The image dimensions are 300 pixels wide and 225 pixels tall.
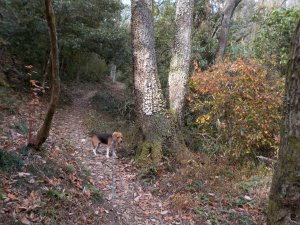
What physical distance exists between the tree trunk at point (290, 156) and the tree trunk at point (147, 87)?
454 cm

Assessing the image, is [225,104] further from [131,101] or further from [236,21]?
[236,21]

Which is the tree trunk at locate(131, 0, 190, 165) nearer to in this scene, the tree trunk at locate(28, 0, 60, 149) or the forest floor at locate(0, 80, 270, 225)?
the forest floor at locate(0, 80, 270, 225)

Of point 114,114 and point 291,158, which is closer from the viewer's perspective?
point 291,158

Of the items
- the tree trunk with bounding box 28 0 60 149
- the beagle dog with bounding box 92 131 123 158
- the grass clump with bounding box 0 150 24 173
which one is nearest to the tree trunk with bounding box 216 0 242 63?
the beagle dog with bounding box 92 131 123 158

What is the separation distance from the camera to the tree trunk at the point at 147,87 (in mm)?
7008

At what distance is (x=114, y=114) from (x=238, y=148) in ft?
27.2

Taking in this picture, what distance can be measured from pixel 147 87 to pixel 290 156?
5050mm

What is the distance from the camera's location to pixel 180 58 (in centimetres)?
787

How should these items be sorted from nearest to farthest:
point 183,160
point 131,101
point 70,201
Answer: point 70,201 → point 183,160 → point 131,101

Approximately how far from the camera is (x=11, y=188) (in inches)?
160

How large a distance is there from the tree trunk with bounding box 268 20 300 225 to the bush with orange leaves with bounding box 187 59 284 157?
4.68 metres

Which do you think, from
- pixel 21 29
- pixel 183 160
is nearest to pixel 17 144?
pixel 183 160

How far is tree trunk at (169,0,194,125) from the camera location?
782 cm

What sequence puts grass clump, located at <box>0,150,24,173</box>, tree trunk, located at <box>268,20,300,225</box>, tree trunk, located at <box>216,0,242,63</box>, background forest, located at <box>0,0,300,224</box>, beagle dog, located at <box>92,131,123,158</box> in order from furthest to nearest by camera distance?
tree trunk, located at <box>216,0,242,63</box> → beagle dog, located at <box>92,131,123,158</box> → background forest, located at <box>0,0,300,224</box> → grass clump, located at <box>0,150,24,173</box> → tree trunk, located at <box>268,20,300,225</box>
